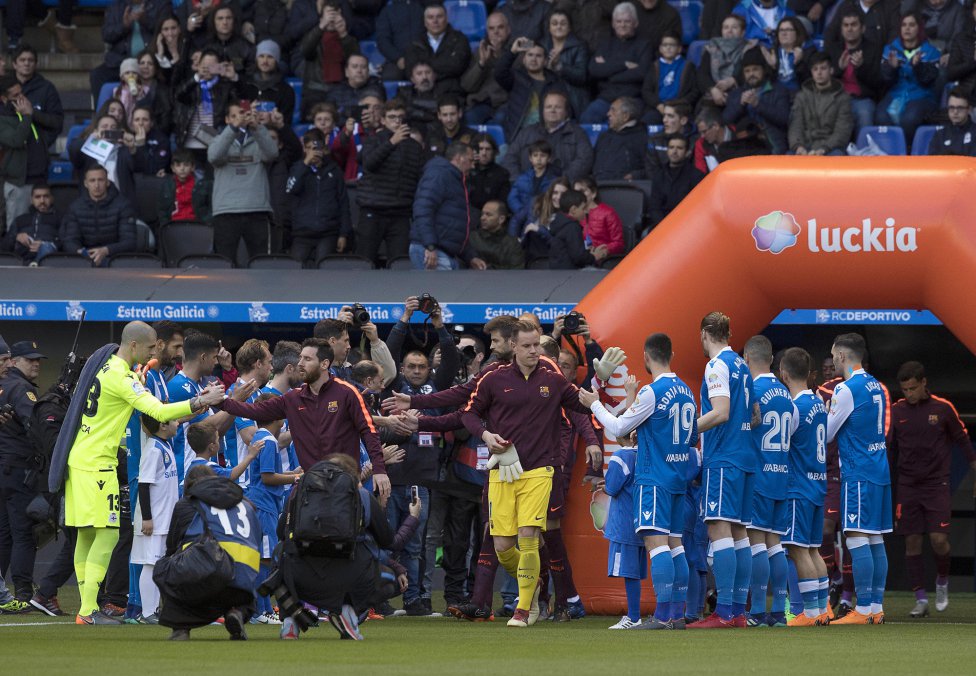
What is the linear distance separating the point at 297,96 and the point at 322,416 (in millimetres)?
9049

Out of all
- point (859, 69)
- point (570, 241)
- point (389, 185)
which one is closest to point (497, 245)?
point (570, 241)

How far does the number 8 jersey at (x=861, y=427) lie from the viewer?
10.9 metres

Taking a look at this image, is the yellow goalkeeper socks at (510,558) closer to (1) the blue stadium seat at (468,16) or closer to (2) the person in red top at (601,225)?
(2) the person in red top at (601,225)

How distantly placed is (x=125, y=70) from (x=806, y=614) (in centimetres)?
1012

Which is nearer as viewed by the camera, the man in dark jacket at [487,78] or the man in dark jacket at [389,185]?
Result: the man in dark jacket at [389,185]

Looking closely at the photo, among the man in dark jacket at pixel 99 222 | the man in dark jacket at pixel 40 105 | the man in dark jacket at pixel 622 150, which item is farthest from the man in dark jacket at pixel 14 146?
the man in dark jacket at pixel 622 150

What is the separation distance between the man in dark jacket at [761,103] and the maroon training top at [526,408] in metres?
6.29

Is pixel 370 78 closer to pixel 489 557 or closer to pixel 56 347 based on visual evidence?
pixel 56 347

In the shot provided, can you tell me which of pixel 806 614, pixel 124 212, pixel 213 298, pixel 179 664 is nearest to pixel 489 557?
pixel 806 614

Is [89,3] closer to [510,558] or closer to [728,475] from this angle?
[510,558]

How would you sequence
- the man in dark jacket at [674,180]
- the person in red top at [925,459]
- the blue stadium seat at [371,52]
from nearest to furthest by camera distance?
the person in red top at [925,459] < the man in dark jacket at [674,180] < the blue stadium seat at [371,52]

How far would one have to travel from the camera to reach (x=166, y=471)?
10.5m

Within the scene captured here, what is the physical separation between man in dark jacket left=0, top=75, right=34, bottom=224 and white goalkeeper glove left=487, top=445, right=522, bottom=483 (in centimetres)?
823

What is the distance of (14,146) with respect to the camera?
17.1 m
